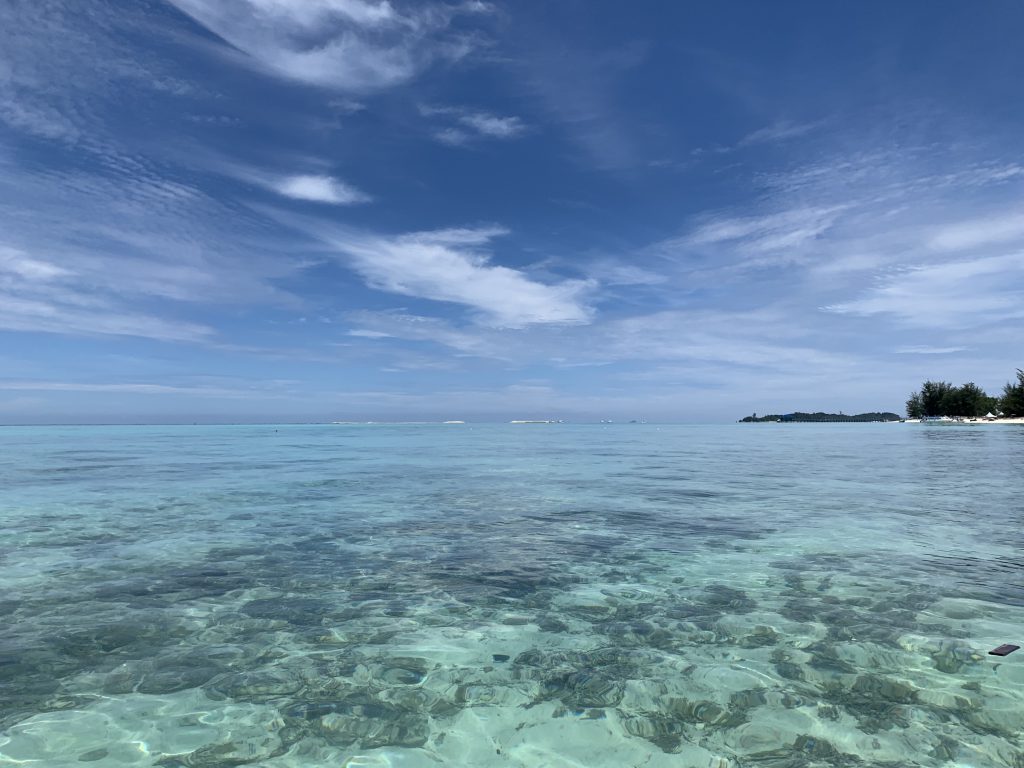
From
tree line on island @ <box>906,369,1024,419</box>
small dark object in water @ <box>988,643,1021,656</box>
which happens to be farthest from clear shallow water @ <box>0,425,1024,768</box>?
tree line on island @ <box>906,369,1024,419</box>

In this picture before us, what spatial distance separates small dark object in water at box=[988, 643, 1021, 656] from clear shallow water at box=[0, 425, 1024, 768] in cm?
10

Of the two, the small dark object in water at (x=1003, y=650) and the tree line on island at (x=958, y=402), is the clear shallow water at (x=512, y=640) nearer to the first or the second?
the small dark object in water at (x=1003, y=650)

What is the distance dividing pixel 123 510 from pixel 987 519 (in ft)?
77.7

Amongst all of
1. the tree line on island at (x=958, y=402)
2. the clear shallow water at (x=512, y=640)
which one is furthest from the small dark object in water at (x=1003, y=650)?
the tree line on island at (x=958, y=402)

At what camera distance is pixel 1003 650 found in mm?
6156

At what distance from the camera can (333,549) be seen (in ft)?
37.9

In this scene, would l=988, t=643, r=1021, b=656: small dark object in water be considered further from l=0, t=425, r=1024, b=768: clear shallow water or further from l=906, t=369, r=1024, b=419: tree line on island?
l=906, t=369, r=1024, b=419: tree line on island

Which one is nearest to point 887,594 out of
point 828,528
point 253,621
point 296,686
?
point 828,528

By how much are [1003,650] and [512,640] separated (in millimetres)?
5447

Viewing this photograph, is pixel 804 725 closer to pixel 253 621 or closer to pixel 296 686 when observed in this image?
pixel 296 686

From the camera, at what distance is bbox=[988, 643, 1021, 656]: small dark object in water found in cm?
611

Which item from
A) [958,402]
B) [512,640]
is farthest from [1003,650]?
[958,402]

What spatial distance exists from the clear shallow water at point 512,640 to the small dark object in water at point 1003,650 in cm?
10

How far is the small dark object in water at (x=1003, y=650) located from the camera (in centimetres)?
611
